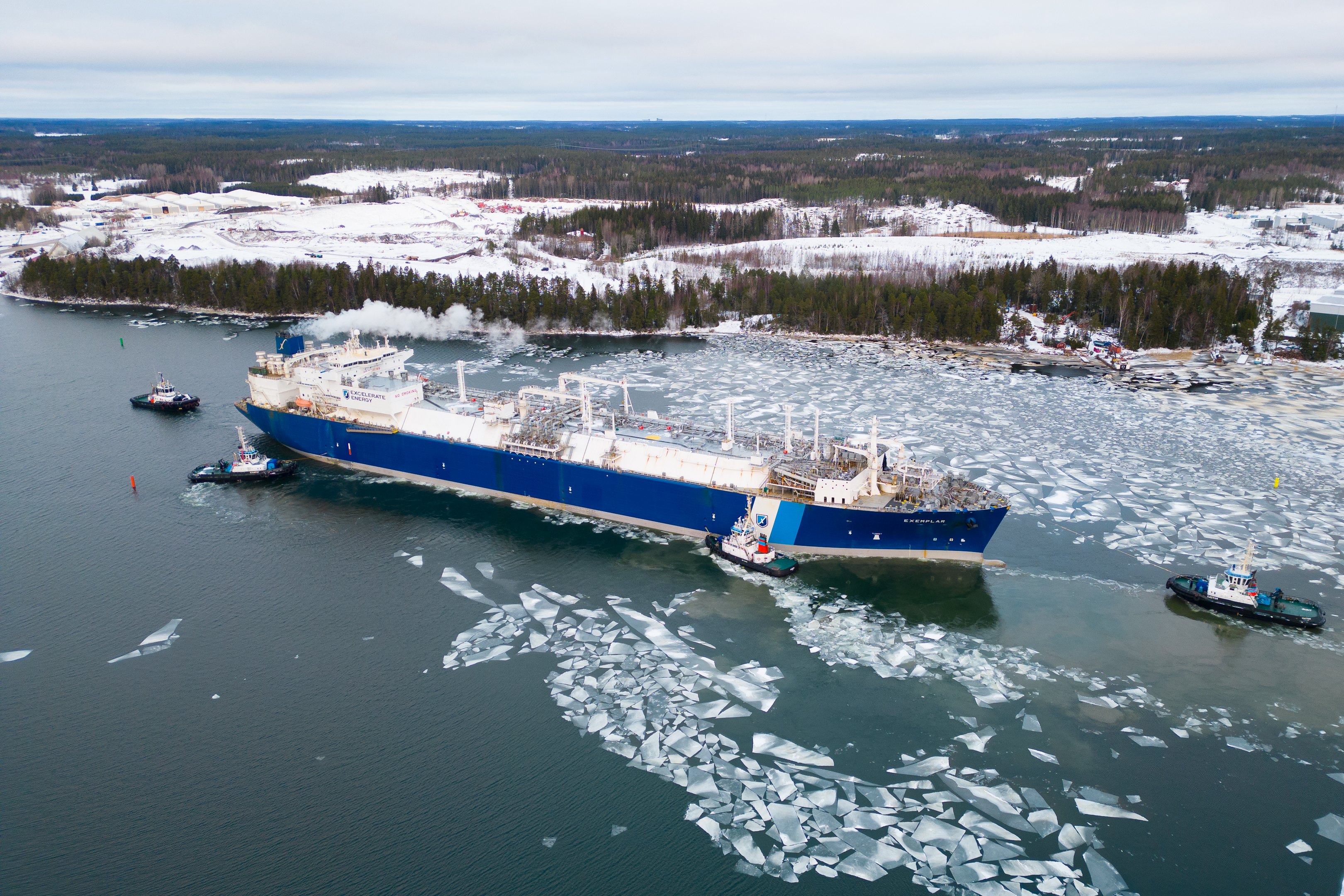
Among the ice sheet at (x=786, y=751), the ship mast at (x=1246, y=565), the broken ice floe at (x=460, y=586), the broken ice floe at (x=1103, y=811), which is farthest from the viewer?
the broken ice floe at (x=460, y=586)

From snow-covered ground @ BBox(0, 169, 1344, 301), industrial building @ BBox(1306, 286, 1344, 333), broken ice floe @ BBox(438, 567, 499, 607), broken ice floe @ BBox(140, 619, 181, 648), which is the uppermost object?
snow-covered ground @ BBox(0, 169, 1344, 301)

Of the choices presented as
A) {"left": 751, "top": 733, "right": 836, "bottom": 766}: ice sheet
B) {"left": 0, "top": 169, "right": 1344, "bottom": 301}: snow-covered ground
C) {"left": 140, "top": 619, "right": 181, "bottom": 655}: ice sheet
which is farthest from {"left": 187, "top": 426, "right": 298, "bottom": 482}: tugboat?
{"left": 0, "top": 169, "right": 1344, "bottom": 301}: snow-covered ground

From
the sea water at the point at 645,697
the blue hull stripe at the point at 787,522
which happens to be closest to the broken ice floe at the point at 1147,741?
the sea water at the point at 645,697

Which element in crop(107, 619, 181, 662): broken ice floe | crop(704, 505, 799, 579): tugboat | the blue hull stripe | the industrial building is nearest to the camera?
crop(107, 619, 181, 662): broken ice floe

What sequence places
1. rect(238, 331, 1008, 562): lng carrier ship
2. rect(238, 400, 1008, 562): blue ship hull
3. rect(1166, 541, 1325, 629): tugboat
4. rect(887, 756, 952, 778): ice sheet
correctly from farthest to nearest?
rect(238, 331, 1008, 562): lng carrier ship → rect(238, 400, 1008, 562): blue ship hull → rect(1166, 541, 1325, 629): tugboat → rect(887, 756, 952, 778): ice sheet

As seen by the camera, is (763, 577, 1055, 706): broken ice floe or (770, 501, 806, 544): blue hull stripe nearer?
(763, 577, 1055, 706): broken ice floe

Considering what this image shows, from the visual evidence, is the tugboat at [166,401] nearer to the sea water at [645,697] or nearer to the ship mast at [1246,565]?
the sea water at [645,697]

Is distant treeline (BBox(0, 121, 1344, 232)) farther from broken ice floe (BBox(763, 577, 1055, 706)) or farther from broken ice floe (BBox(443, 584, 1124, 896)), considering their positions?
broken ice floe (BBox(443, 584, 1124, 896))
